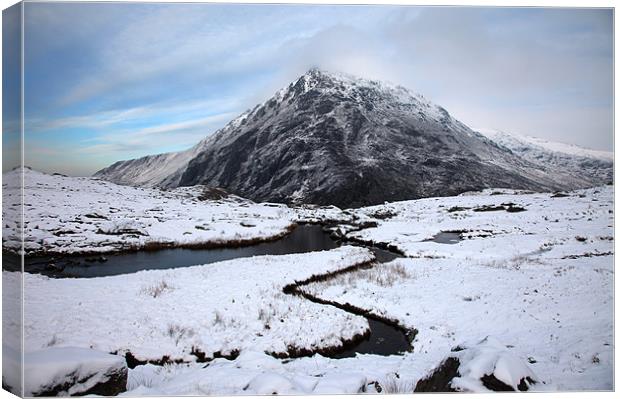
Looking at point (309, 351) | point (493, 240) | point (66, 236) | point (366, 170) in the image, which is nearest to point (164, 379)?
point (309, 351)

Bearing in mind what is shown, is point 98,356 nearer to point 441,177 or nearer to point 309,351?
point 309,351

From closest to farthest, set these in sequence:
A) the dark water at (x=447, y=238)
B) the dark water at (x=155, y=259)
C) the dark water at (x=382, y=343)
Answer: the dark water at (x=382, y=343)
the dark water at (x=155, y=259)
the dark water at (x=447, y=238)

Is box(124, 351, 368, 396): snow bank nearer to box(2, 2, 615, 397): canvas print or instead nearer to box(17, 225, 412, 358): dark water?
box(2, 2, 615, 397): canvas print

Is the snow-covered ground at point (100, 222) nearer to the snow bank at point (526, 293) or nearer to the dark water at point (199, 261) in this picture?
the dark water at point (199, 261)

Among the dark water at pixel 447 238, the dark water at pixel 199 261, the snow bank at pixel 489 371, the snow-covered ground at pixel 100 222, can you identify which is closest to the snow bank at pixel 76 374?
the dark water at pixel 199 261

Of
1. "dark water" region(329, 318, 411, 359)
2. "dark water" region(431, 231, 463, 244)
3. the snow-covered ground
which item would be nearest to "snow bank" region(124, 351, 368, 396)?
"dark water" region(329, 318, 411, 359)

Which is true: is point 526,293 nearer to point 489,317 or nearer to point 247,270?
point 489,317

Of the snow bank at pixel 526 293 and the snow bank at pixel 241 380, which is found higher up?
the snow bank at pixel 526 293

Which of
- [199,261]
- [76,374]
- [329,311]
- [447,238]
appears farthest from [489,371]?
[447,238]
